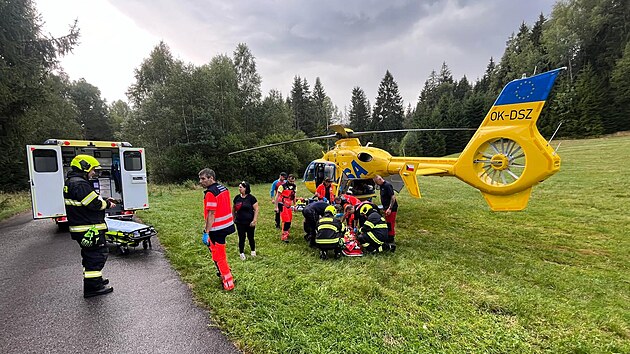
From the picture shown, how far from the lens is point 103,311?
3.70 m

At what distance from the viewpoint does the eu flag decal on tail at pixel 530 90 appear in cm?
491

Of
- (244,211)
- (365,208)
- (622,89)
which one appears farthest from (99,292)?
(622,89)

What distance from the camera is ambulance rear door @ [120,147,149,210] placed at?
28.6 ft

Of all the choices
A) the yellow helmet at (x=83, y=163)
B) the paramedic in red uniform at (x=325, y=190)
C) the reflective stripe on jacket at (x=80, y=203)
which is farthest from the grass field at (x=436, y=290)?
the yellow helmet at (x=83, y=163)

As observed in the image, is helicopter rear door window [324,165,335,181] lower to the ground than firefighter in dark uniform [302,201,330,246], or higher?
higher

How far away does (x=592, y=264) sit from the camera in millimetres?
5578

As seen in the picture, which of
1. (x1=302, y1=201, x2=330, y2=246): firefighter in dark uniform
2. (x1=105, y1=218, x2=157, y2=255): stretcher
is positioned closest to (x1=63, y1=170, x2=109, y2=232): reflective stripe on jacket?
(x1=105, y1=218, x2=157, y2=255): stretcher

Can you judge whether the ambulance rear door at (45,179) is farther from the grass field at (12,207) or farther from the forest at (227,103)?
the grass field at (12,207)

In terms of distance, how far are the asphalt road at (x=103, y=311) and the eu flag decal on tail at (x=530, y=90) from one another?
19.7 feet

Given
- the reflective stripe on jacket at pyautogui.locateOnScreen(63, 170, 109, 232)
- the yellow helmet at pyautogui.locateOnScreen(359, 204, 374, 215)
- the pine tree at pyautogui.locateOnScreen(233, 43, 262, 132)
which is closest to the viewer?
the reflective stripe on jacket at pyautogui.locateOnScreen(63, 170, 109, 232)

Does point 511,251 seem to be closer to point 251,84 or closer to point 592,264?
point 592,264

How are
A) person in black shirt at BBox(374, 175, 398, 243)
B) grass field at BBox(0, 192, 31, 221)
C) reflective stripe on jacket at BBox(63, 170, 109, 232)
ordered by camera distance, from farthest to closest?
grass field at BBox(0, 192, 31, 221), person in black shirt at BBox(374, 175, 398, 243), reflective stripe on jacket at BBox(63, 170, 109, 232)

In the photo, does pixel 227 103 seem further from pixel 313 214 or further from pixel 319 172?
pixel 313 214

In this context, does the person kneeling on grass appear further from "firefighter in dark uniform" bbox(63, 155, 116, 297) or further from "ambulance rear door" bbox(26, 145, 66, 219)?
"ambulance rear door" bbox(26, 145, 66, 219)
